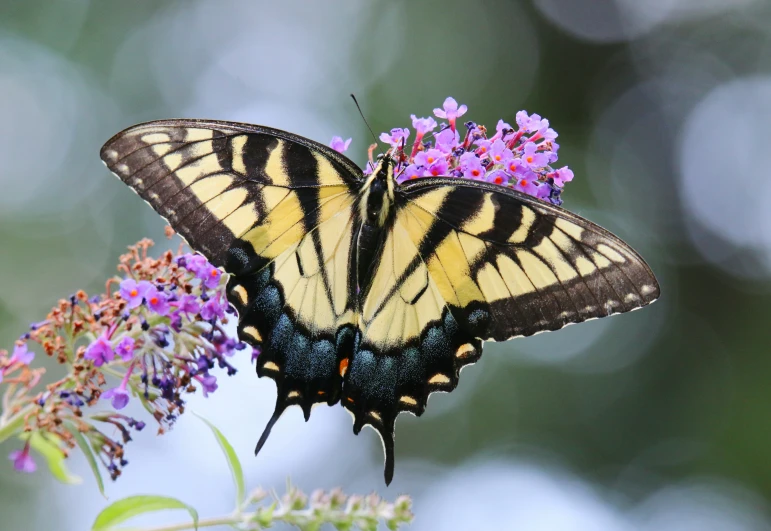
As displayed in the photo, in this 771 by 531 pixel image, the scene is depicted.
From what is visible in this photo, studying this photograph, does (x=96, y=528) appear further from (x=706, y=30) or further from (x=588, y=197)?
(x=706, y=30)

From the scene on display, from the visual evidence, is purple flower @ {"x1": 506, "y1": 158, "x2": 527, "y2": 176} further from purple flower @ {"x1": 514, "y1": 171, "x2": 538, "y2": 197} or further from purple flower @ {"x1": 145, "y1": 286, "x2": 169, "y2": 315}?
purple flower @ {"x1": 145, "y1": 286, "x2": 169, "y2": 315}

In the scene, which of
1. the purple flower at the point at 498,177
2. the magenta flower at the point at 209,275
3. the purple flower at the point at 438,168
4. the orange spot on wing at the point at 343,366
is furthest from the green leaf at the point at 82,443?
the purple flower at the point at 498,177

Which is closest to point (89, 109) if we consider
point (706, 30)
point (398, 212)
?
point (398, 212)

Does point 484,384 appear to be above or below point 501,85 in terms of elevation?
below

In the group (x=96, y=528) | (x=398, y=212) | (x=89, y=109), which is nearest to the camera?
(x=96, y=528)

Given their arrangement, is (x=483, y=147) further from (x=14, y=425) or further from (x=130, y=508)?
(x=14, y=425)
